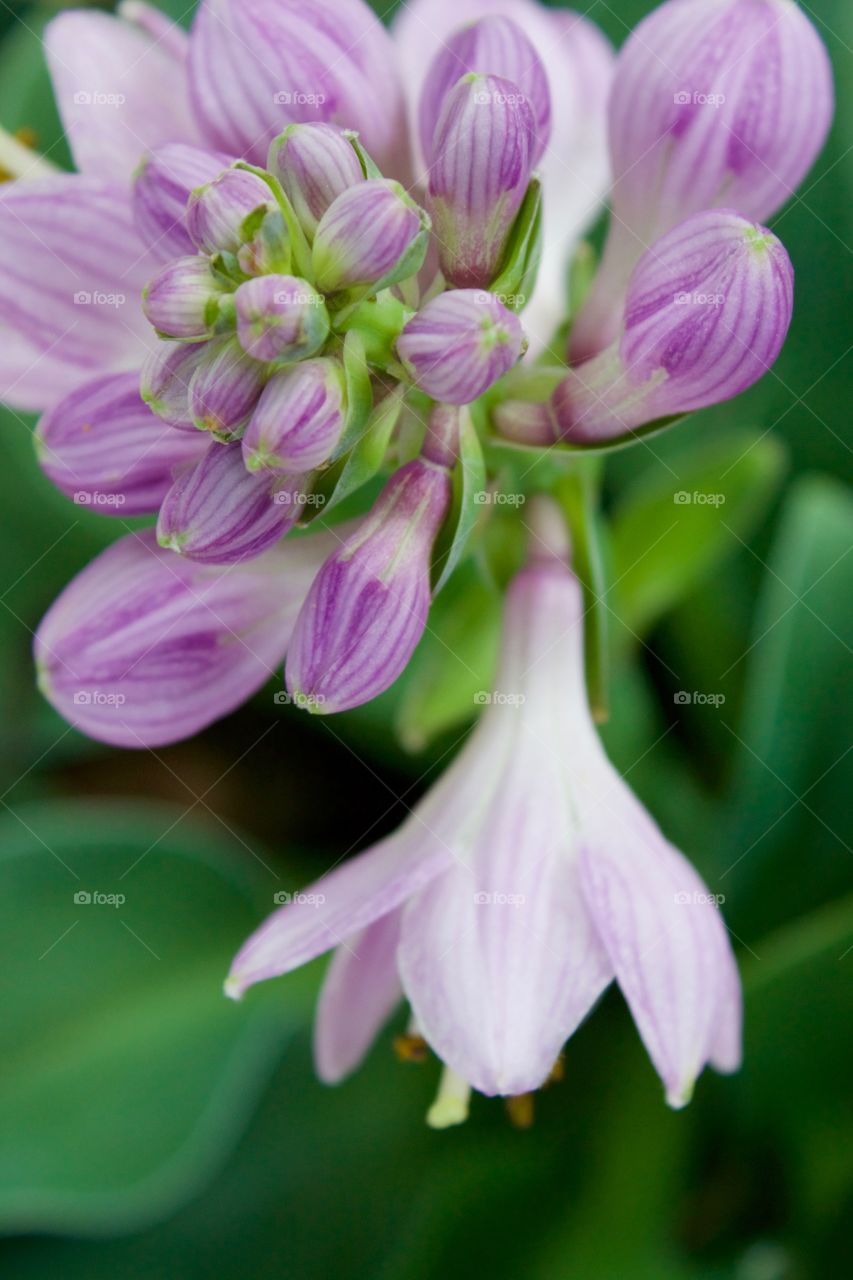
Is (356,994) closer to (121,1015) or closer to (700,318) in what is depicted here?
(700,318)

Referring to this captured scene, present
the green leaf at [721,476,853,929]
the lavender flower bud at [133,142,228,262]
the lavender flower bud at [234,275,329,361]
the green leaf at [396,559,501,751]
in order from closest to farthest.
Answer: the lavender flower bud at [234,275,329,361] < the lavender flower bud at [133,142,228,262] < the green leaf at [396,559,501,751] < the green leaf at [721,476,853,929]

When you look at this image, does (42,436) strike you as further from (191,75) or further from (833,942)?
(833,942)

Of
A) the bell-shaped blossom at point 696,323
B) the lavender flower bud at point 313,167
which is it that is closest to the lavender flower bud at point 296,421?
the lavender flower bud at point 313,167

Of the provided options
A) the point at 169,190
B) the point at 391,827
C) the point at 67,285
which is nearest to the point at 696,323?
the point at 169,190

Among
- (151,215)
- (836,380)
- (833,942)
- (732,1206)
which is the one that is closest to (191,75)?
(151,215)

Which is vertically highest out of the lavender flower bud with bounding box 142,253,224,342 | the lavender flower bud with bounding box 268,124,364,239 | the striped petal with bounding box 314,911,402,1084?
the lavender flower bud with bounding box 268,124,364,239

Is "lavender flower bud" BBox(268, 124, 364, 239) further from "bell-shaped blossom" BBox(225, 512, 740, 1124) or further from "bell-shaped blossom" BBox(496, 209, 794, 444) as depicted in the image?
"bell-shaped blossom" BBox(225, 512, 740, 1124)

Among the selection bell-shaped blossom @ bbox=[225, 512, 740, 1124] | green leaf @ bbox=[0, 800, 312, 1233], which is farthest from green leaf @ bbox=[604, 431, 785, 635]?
green leaf @ bbox=[0, 800, 312, 1233]
